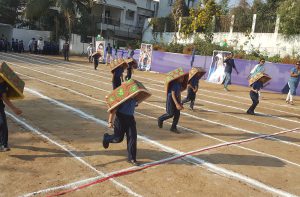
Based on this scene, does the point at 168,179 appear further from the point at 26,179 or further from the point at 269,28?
the point at 269,28

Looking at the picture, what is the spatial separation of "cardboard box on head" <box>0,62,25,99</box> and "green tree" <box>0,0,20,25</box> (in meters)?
41.4

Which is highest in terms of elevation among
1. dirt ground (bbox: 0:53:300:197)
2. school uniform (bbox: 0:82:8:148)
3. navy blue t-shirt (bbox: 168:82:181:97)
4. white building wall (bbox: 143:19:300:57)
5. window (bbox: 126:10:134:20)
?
window (bbox: 126:10:134:20)

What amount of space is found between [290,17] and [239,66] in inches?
236

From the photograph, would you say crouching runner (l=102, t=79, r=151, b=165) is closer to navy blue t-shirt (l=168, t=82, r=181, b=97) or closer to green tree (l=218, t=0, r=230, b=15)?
navy blue t-shirt (l=168, t=82, r=181, b=97)

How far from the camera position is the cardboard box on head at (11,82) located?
7.00 meters

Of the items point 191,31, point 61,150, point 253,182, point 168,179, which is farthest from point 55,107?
point 191,31

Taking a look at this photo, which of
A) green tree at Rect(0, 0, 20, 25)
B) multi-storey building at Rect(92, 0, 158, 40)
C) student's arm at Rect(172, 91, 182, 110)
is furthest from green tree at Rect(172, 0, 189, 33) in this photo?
student's arm at Rect(172, 91, 182, 110)

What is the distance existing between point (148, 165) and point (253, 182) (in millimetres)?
1879

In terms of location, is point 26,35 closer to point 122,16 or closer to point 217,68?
point 122,16

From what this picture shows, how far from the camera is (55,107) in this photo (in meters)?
11.6

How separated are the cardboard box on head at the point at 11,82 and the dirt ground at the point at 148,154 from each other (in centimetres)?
104

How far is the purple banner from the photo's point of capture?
67.6 feet

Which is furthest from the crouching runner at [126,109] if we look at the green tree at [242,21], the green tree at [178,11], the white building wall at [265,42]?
the green tree at [178,11]

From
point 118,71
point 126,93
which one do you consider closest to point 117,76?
point 118,71
